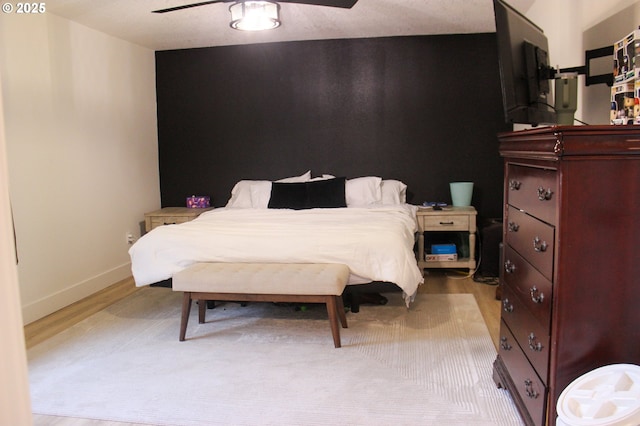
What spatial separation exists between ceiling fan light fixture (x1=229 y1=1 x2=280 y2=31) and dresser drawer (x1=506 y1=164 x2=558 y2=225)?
6.65 feet

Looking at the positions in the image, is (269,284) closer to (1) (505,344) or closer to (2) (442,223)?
(1) (505,344)

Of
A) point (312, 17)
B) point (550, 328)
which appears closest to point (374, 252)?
point (550, 328)

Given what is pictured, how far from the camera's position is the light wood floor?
330cm

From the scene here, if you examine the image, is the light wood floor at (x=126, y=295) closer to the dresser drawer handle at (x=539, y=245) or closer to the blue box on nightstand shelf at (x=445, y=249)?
the blue box on nightstand shelf at (x=445, y=249)

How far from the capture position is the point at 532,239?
1.84 m

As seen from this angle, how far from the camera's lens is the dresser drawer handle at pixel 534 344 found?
1.75 metres

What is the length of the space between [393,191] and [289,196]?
1.01 m

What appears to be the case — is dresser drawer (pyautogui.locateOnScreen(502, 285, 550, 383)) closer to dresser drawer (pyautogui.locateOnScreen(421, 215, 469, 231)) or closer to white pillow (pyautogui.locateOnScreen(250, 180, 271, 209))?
dresser drawer (pyautogui.locateOnScreen(421, 215, 469, 231))

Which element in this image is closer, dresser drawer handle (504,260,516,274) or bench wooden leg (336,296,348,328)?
dresser drawer handle (504,260,516,274)

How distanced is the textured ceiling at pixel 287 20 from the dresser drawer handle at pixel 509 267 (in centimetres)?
237

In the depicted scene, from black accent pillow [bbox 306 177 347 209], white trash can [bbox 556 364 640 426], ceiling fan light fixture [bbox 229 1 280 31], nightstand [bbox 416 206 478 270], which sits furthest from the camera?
black accent pillow [bbox 306 177 347 209]

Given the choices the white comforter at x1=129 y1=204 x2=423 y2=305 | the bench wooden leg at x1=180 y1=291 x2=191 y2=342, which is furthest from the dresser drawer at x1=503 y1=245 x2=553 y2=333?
the bench wooden leg at x1=180 y1=291 x2=191 y2=342

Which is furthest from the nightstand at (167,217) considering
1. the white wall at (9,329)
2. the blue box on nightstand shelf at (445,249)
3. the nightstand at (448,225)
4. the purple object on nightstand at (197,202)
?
the white wall at (9,329)

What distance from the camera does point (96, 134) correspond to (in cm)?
434
